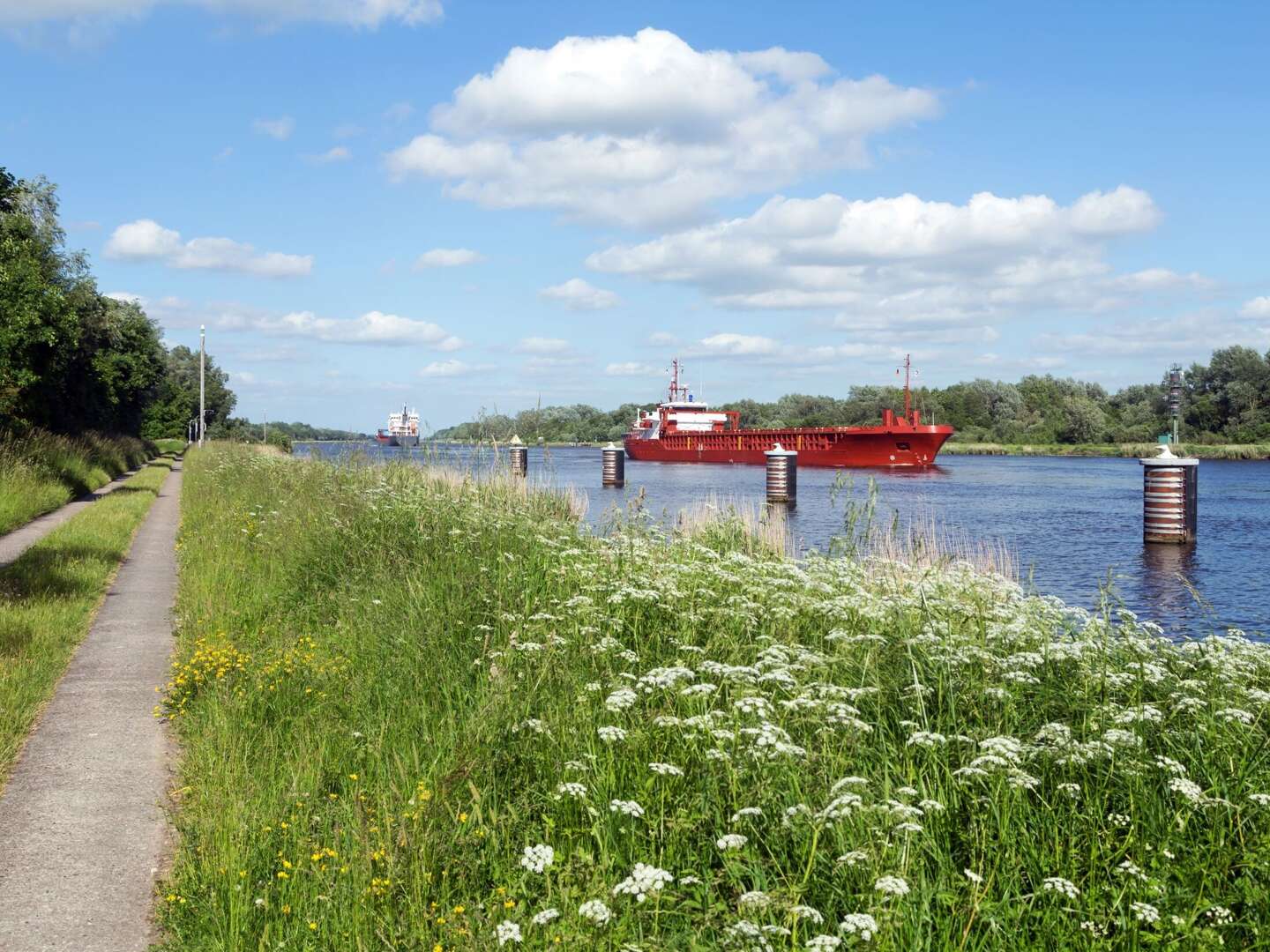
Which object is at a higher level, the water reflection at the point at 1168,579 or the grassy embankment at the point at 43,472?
the grassy embankment at the point at 43,472

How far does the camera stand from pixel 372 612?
7586 millimetres

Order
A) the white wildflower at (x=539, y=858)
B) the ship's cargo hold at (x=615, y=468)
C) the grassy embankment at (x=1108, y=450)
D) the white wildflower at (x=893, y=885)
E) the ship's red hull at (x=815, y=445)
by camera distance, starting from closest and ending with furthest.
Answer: the white wildflower at (x=893, y=885) < the white wildflower at (x=539, y=858) < the ship's cargo hold at (x=615, y=468) < the ship's red hull at (x=815, y=445) < the grassy embankment at (x=1108, y=450)

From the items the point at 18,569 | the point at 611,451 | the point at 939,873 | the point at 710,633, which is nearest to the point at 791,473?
the point at 611,451

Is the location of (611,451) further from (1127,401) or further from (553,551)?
(1127,401)

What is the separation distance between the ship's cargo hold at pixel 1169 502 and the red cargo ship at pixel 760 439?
124 feet

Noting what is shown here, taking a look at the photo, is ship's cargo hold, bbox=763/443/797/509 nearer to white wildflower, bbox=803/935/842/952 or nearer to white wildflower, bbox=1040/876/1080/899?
white wildflower, bbox=1040/876/1080/899

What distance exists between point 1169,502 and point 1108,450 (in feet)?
252

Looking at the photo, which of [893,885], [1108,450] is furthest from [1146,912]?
[1108,450]

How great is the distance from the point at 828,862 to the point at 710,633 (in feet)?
9.27

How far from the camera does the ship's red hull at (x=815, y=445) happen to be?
2773 inches

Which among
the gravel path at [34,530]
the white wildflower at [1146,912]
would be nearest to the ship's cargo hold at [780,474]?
the gravel path at [34,530]

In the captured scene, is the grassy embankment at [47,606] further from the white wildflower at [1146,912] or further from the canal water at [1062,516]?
the white wildflower at [1146,912]

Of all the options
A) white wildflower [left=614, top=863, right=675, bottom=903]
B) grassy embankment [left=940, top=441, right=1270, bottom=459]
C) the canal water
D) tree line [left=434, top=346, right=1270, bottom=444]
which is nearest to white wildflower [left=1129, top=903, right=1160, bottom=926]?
white wildflower [left=614, top=863, right=675, bottom=903]

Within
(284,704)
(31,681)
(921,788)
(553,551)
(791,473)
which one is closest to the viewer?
(921,788)
